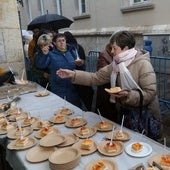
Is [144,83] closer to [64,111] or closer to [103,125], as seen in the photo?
[103,125]

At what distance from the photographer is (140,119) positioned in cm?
250

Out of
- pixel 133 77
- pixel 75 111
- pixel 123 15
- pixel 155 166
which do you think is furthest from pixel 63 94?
pixel 123 15

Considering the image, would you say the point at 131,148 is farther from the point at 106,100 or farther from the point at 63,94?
the point at 63,94

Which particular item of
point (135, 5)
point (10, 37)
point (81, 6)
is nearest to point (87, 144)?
point (10, 37)

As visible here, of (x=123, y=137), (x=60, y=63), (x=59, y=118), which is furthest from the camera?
(x=60, y=63)

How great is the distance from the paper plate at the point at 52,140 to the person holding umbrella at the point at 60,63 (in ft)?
4.97

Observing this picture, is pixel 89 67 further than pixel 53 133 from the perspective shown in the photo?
Yes

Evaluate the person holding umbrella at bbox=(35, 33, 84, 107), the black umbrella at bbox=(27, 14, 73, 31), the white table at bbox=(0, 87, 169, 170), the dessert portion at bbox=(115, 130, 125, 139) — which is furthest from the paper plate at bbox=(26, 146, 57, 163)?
the black umbrella at bbox=(27, 14, 73, 31)

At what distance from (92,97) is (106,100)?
0.67 metres

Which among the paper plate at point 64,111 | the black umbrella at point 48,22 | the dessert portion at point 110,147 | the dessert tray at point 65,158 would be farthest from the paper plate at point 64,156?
the black umbrella at point 48,22

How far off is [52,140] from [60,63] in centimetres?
170

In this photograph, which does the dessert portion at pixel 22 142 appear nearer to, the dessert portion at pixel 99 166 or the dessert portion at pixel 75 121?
the dessert portion at pixel 75 121

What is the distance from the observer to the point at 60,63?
3.64 m

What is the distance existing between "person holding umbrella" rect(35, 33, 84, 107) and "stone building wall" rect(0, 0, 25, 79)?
3.79 ft
